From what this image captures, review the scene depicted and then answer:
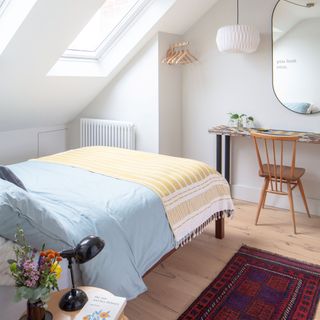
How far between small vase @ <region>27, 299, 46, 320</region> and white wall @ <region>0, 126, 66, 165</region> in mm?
2940

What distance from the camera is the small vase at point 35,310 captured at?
1159 mm

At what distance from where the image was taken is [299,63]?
133 inches

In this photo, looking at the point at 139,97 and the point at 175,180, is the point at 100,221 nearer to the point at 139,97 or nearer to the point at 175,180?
the point at 175,180

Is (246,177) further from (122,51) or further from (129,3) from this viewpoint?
(129,3)

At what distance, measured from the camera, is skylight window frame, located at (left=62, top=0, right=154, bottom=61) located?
140 inches

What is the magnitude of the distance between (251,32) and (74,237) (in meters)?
2.57

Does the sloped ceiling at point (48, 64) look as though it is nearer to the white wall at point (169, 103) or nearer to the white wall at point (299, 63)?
the white wall at point (169, 103)

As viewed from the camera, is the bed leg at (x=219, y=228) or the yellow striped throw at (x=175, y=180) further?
the bed leg at (x=219, y=228)

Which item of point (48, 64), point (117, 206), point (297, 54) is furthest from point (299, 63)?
point (117, 206)

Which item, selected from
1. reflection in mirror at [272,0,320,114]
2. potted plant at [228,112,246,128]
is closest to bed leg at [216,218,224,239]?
potted plant at [228,112,246,128]

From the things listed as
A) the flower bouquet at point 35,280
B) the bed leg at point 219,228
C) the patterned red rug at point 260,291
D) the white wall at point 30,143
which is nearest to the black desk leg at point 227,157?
the bed leg at point 219,228

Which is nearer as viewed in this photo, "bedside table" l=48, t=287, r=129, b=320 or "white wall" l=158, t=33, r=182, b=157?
"bedside table" l=48, t=287, r=129, b=320

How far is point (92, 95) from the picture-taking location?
4.23 metres

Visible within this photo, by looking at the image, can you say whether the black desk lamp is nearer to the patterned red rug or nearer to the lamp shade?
the lamp shade
